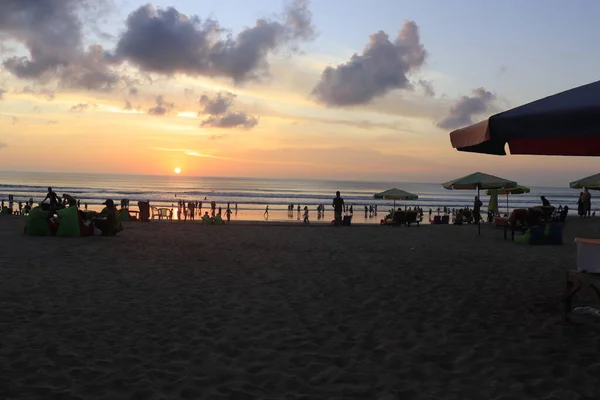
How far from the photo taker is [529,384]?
3.71 metres

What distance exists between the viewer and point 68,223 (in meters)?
13.8

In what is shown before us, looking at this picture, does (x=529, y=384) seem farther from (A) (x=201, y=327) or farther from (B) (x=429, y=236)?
(B) (x=429, y=236)

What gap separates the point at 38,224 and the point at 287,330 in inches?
450

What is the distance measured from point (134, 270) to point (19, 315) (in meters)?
3.13

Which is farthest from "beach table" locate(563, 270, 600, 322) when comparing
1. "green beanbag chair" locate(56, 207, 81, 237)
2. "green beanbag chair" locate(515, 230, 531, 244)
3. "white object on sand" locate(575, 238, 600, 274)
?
"green beanbag chair" locate(56, 207, 81, 237)

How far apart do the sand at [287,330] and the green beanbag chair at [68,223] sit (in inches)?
149

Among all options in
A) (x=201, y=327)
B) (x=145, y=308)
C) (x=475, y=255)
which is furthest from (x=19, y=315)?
(x=475, y=255)

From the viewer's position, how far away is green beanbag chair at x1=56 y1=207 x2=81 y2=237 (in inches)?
541

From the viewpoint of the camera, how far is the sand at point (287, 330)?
12.1 feet

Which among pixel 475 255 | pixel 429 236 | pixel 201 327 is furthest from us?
pixel 429 236

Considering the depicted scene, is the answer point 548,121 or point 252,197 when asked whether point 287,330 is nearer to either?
point 548,121

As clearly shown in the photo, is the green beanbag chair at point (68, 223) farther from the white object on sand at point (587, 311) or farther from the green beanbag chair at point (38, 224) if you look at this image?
the white object on sand at point (587, 311)

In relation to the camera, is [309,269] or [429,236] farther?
[429,236]

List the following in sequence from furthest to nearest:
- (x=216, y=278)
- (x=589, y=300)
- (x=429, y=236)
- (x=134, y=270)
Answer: (x=429, y=236) < (x=134, y=270) < (x=216, y=278) < (x=589, y=300)
